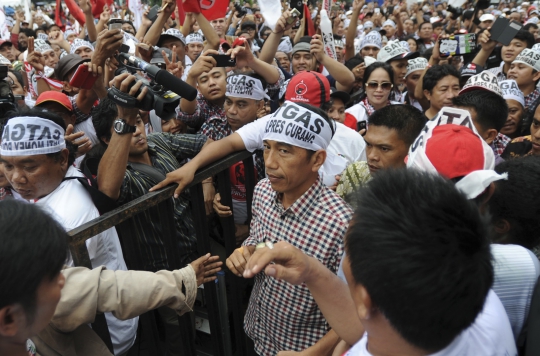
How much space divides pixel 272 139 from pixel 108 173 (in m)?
0.96

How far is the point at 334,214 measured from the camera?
6.69 feet

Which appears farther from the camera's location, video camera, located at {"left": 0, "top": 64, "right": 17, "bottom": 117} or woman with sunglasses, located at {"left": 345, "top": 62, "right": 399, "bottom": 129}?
woman with sunglasses, located at {"left": 345, "top": 62, "right": 399, "bottom": 129}

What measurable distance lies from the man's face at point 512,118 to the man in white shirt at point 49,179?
3740mm

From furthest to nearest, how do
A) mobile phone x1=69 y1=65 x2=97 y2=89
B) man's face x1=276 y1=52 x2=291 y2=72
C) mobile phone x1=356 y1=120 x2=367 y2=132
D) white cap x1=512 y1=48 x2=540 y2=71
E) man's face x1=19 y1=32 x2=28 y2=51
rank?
man's face x1=19 y1=32 x2=28 y2=51, man's face x1=276 y1=52 x2=291 y2=72, white cap x1=512 y1=48 x2=540 y2=71, mobile phone x1=356 y1=120 x2=367 y2=132, mobile phone x1=69 y1=65 x2=97 y2=89

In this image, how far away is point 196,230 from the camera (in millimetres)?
2574

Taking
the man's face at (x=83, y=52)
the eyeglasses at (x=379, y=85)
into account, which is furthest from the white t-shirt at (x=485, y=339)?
the man's face at (x=83, y=52)

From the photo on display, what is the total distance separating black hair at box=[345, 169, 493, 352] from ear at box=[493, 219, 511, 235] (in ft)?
2.44

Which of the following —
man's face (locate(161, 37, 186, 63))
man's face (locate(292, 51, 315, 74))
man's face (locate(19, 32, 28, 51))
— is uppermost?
man's face (locate(292, 51, 315, 74))

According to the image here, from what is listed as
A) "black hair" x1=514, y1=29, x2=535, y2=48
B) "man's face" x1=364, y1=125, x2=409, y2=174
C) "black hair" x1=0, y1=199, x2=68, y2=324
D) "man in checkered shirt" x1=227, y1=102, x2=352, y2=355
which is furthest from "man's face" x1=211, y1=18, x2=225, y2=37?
"black hair" x1=0, y1=199, x2=68, y2=324

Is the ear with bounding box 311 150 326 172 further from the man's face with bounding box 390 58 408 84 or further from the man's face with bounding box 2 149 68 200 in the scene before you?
the man's face with bounding box 390 58 408 84

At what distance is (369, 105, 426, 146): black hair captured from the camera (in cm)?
263

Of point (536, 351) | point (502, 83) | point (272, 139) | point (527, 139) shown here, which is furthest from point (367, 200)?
point (502, 83)

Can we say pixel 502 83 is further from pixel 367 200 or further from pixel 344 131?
pixel 367 200

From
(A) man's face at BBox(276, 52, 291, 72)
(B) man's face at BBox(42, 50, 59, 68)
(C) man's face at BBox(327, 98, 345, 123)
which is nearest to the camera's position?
(C) man's face at BBox(327, 98, 345, 123)
